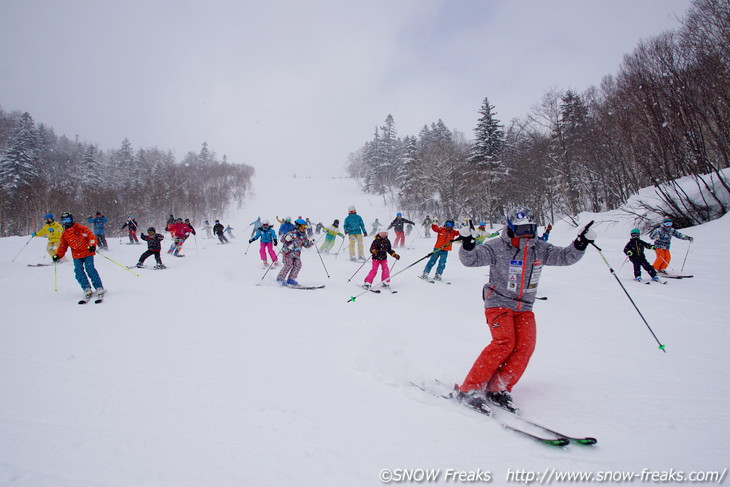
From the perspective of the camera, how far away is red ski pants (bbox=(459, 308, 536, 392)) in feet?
9.87

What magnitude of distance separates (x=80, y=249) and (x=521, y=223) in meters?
8.37

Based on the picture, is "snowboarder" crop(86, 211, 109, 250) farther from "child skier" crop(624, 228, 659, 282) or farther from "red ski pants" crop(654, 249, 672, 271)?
"red ski pants" crop(654, 249, 672, 271)

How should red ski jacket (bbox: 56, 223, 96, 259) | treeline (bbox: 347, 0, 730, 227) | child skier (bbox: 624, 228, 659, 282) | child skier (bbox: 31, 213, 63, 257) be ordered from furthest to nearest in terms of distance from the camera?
treeline (bbox: 347, 0, 730, 227) → child skier (bbox: 31, 213, 63, 257) → child skier (bbox: 624, 228, 659, 282) → red ski jacket (bbox: 56, 223, 96, 259)

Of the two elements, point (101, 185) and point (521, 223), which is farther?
point (101, 185)

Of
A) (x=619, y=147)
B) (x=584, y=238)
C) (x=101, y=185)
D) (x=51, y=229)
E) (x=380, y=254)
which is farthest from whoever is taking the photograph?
(x=101, y=185)

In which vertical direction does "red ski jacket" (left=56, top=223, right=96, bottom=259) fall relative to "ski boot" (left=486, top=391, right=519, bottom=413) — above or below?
above

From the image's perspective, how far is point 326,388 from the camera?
127 inches

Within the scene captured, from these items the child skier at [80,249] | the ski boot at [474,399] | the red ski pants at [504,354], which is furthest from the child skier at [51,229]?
the red ski pants at [504,354]

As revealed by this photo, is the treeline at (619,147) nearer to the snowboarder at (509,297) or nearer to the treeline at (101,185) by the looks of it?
the snowboarder at (509,297)

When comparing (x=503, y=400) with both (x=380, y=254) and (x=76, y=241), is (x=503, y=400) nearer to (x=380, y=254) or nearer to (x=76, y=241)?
(x=380, y=254)

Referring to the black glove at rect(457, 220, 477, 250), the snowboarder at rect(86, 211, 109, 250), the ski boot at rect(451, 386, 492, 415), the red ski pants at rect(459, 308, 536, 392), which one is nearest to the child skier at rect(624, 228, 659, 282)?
the red ski pants at rect(459, 308, 536, 392)

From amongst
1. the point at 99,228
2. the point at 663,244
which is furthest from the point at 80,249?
the point at 663,244

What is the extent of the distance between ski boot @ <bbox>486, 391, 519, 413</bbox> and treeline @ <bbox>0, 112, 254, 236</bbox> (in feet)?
147

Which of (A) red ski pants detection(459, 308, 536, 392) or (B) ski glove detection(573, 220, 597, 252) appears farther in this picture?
(B) ski glove detection(573, 220, 597, 252)
